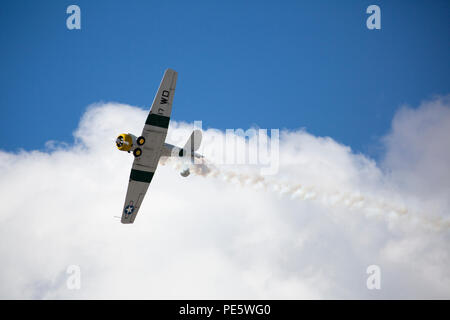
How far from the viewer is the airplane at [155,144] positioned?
37469mm

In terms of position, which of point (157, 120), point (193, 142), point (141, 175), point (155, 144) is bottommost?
point (141, 175)

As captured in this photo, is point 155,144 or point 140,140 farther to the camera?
point 155,144

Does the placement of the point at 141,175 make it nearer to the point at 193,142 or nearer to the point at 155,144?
the point at 155,144

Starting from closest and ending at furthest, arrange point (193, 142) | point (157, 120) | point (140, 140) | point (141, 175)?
point (140, 140)
point (157, 120)
point (141, 175)
point (193, 142)

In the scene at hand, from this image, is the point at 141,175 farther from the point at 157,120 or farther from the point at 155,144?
the point at 157,120

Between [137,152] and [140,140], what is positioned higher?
[140,140]

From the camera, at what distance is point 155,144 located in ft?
125

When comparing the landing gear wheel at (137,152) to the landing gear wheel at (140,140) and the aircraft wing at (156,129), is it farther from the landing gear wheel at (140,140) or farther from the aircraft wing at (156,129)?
the landing gear wheel at (140,140)

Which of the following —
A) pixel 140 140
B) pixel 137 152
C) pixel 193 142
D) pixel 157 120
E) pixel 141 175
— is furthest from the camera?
pixel 193 142

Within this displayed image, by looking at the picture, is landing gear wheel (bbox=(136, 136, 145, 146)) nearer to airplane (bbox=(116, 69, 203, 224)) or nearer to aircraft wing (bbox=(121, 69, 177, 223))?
airplane (bbox=(116, 69, 203, 224))

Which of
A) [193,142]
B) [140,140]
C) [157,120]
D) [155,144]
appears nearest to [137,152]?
[140,140]
